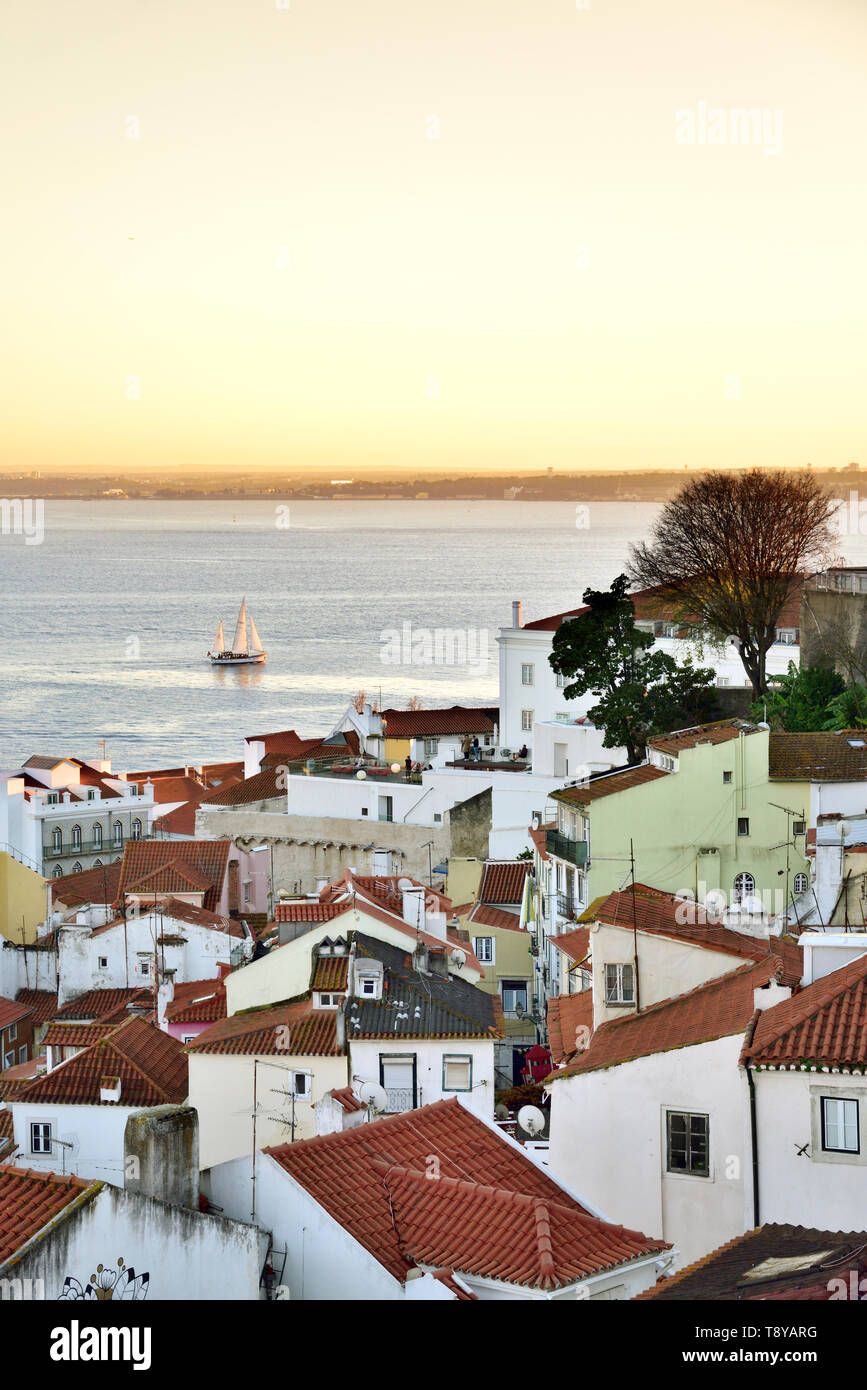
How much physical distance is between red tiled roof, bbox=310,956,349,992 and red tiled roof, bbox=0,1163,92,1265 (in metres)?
5.82

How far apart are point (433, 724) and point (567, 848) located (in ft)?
51.3

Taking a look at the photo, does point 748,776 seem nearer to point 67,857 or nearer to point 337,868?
point 337,868

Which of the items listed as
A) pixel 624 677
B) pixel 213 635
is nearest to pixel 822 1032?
pixel 624 677

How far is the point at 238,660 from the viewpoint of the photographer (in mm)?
99938

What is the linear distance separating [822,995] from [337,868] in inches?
960

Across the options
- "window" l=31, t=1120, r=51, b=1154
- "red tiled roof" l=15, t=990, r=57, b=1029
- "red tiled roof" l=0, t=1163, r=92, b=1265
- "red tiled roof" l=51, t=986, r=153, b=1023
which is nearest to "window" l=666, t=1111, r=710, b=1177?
"red tiled roof" l=0, t=1163, r=92, b=1265

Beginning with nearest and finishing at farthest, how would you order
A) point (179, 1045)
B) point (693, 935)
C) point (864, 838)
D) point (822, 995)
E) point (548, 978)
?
1. point (822, 995)
2. point (693, 935)
3. point (179, 1045)
4. point (864, 838)
5. point (548, 978)

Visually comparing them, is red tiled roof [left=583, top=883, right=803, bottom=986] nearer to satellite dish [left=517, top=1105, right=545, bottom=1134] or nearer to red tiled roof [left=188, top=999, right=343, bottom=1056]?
satellite dish [left=517, top=1105, right=545, bottom=1134]

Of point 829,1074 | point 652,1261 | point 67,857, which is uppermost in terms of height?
point 829,1074

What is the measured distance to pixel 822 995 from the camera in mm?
9641

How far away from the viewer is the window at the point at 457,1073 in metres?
13.3

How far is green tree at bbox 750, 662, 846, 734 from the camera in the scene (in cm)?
2702

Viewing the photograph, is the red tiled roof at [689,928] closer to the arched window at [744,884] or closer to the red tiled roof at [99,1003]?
the arched window at [744,884]
